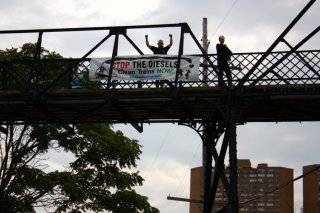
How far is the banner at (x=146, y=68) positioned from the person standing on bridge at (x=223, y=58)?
0.55 metres

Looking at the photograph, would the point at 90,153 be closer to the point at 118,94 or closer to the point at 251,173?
the point at 118,94

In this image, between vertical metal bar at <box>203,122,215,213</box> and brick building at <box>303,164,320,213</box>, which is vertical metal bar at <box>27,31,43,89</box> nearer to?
vertical metal bar at <box>203,122,215,213</box>

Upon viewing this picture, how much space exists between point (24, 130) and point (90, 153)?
10.8 feet

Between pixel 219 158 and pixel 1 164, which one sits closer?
pixel 219 158

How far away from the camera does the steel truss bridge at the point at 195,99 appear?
40.4 ft

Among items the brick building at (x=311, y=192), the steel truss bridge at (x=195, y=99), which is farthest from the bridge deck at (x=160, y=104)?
the brick building at (x=311, y=192)

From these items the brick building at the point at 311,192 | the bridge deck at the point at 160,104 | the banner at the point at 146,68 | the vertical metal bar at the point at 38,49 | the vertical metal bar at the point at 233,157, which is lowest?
the vertical metal bar at the point at 233,157

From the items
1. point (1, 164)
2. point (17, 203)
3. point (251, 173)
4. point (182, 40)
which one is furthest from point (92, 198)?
point (251, 173)

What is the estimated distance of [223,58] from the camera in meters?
13.2

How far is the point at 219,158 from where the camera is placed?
13258 millimetres

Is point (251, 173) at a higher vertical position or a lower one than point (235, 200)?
→ higher

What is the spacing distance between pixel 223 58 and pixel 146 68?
193cm

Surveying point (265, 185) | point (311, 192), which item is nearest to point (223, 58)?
point (311, 192)

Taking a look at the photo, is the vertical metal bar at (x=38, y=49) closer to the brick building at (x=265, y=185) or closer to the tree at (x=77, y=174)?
the tree at (x=77, y=174)
